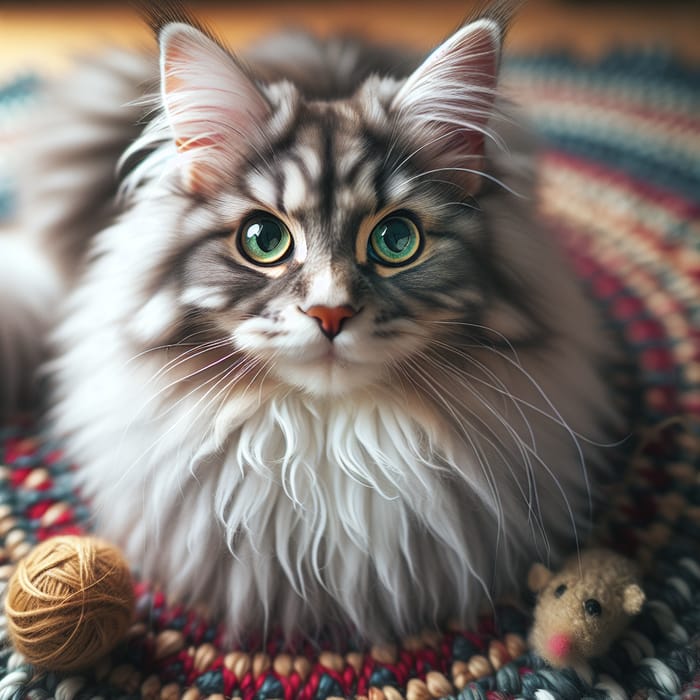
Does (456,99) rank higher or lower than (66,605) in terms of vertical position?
higher

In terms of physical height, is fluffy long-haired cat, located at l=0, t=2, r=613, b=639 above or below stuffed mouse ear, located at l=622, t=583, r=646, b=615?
above

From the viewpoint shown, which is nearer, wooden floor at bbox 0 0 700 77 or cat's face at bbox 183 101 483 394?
cat's face at bbox 183 101 483 394

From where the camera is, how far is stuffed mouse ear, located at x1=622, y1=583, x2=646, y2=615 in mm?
789

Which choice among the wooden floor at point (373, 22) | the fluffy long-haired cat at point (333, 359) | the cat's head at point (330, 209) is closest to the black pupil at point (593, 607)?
the fluffy long-haired cat at point (333, 359)

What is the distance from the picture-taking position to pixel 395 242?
813 millimetres

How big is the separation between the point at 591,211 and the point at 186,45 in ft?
3.49

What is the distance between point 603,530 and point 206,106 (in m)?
0.73

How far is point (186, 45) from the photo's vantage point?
80 centimetres

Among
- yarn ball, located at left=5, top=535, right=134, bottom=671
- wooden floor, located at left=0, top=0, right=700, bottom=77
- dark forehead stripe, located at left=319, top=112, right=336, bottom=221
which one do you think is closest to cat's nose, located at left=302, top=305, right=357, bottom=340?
dark forehead stripe, located at left=319, top=112, right=336, bottom=221

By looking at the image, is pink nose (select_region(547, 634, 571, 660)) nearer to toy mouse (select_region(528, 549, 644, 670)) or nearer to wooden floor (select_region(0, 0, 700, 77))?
toy mouse (select_region(528, 549, 644, 670))

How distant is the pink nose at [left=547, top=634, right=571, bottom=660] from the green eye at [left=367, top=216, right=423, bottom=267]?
0.43 meters

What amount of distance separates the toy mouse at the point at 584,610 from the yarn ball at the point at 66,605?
47cm

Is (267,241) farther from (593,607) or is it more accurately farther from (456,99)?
(593,607)

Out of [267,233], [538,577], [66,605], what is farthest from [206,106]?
[538,577]
